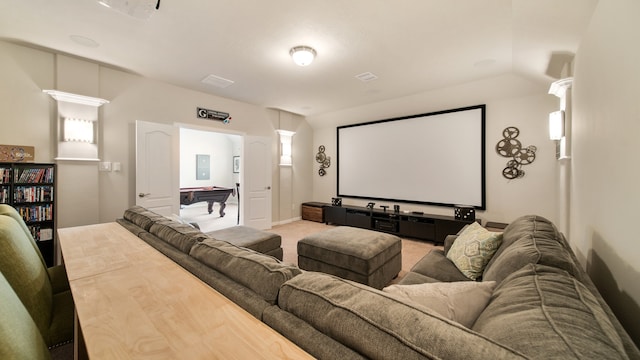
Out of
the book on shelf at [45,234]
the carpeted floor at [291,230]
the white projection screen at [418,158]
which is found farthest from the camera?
the white projection screen at [418,158]

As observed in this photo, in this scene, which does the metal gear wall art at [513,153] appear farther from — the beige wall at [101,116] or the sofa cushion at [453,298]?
the beige wall at [101,116]

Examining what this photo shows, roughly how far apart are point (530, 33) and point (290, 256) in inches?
149

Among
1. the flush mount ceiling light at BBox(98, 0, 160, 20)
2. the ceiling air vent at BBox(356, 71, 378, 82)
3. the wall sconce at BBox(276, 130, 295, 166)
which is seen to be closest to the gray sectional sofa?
the flush mount ceiling light at BBox(98, 0, 160, 20)

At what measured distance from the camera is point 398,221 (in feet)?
15.6

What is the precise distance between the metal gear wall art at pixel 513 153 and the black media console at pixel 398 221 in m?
1.10

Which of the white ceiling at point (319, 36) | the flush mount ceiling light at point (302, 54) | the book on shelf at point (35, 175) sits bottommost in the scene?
the book on shelf at point (35, 175)

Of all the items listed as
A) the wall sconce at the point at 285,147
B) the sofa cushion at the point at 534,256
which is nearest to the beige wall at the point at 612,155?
the sofa cushion at the point at 534,256

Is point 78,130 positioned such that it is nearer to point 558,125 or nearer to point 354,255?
point 354,255

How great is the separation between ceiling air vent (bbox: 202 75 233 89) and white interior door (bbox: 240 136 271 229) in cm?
122

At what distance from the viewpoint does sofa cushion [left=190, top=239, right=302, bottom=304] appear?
0.92m

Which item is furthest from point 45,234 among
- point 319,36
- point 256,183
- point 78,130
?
point 319,36

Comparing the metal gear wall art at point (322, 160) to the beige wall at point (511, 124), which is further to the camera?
the metal gear wall art at point (322, 160)

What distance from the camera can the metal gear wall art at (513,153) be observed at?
389 cm

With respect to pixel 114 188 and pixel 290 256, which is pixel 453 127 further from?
pixel 114 188
